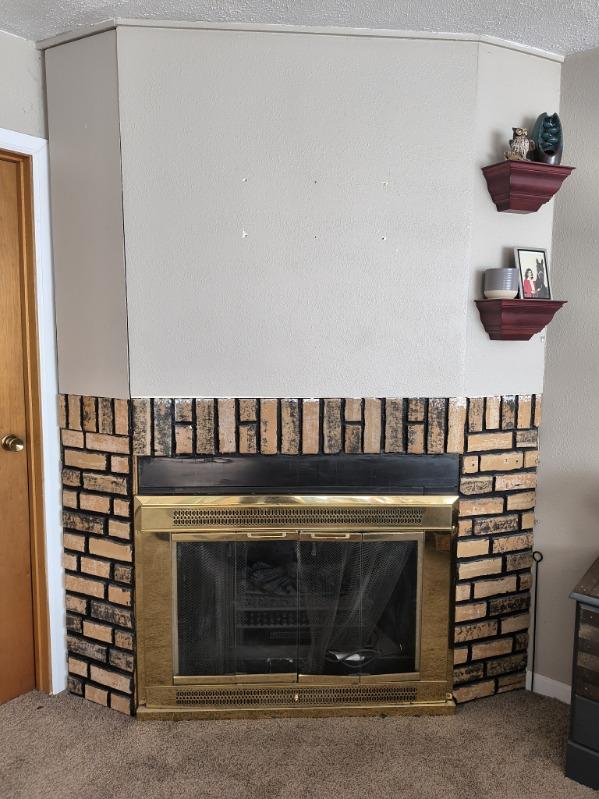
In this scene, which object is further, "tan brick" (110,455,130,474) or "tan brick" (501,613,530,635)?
"tan brick" (501,613,530,635)

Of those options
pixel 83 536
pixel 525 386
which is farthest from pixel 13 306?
pixel 525 386

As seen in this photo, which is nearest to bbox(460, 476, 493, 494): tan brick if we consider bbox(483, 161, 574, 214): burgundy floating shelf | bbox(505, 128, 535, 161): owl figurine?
bbox(483, 161, 574, 214): burgundy floating shelf

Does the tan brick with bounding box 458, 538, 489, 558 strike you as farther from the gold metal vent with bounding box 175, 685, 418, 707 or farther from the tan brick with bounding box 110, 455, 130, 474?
the tan brick with bounding box 110, 455, 130, 474

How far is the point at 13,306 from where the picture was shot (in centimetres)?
227

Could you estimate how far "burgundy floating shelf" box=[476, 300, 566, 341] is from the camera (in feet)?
6.95

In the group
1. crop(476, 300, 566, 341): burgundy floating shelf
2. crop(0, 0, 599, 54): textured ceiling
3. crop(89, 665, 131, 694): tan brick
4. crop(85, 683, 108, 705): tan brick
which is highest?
crop(0, 0, 599, 54): textured ceiling

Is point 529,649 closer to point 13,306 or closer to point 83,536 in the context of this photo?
point 83,536

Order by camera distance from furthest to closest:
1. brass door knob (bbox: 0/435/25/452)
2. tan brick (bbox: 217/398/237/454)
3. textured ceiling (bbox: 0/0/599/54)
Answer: brass door knob (bbox: 0/435/25/452), tan brick (bbox: 217/398/237/454), textured ceiling (bbox: 0/0/599/54)

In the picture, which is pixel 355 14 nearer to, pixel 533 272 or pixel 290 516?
pixel 533 272

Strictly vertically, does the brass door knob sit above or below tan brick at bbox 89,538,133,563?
above

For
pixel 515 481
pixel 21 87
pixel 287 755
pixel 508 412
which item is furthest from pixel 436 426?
pixel 21 87

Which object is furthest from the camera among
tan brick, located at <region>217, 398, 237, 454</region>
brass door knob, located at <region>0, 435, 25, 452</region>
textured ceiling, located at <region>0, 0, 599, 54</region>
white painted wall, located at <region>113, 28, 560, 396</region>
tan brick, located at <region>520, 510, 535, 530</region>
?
tan brick, located at <region>520, 510, 535, 530</region>

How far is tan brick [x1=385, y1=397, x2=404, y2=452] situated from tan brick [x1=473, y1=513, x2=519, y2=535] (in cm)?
41

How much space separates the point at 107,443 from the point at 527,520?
153cm
